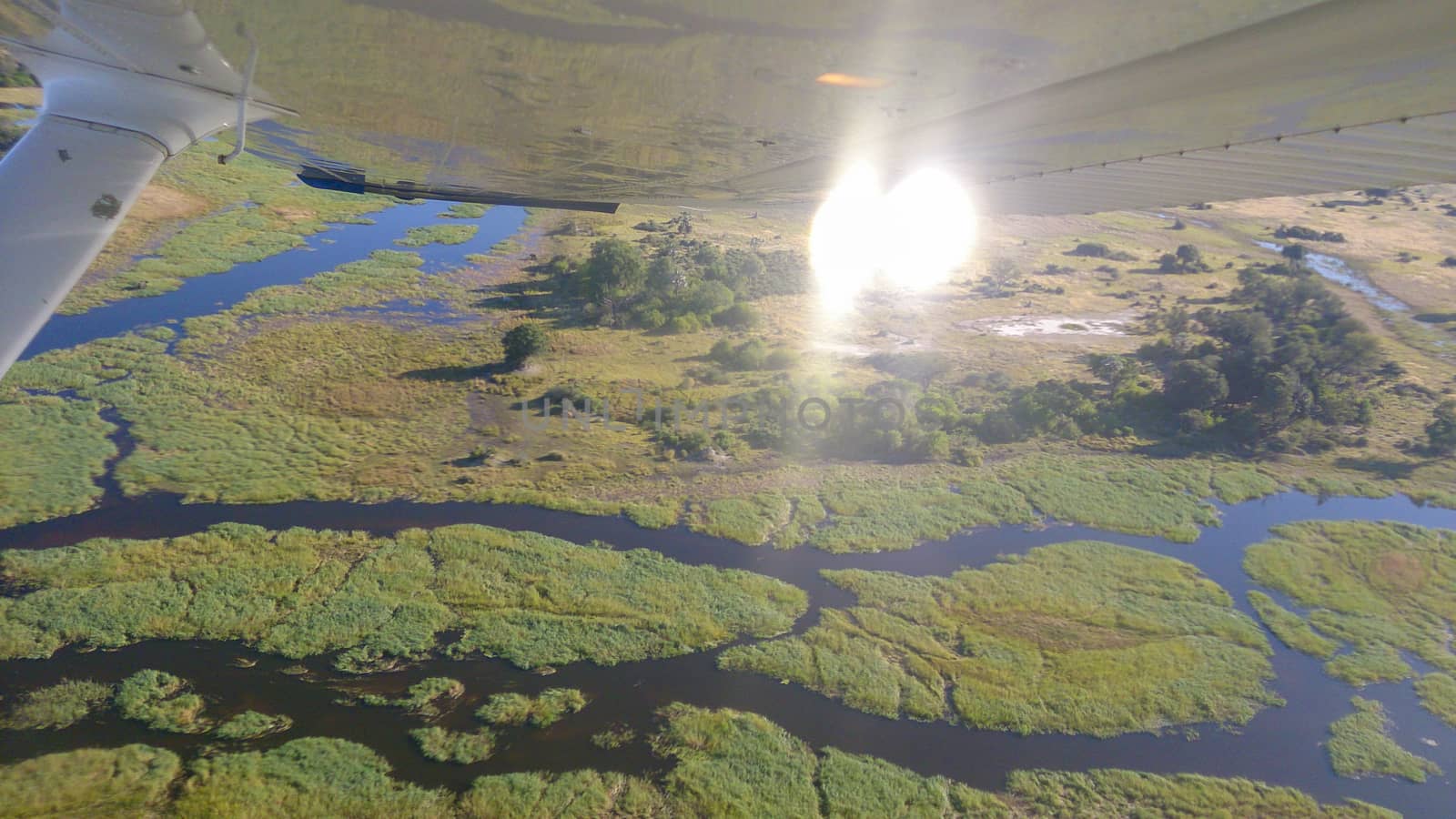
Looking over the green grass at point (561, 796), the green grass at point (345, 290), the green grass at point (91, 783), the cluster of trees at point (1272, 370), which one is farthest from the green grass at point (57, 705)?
the cluster of trees at point (1272, 370)

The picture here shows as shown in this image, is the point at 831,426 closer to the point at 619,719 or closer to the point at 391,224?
the point at 619,719

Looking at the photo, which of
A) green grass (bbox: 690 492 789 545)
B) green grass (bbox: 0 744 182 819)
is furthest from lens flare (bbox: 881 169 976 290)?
green grass (bbox: 0 744 182 819)

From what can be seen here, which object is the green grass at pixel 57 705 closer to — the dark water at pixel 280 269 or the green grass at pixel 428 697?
the green grass at pixel 428 697

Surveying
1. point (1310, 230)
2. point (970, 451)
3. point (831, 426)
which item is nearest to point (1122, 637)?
point (970, 451)

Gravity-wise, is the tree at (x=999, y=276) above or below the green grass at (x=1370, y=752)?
above

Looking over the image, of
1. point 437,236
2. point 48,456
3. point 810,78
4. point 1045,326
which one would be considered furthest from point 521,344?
point 1045,326

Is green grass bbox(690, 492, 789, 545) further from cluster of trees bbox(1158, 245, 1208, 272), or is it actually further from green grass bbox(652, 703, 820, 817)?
cluster of trees bbox(1158, 245, 1208, 272)

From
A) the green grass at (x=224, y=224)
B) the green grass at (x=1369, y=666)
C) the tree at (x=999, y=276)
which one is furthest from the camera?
the tree at (x=999, y=276)
